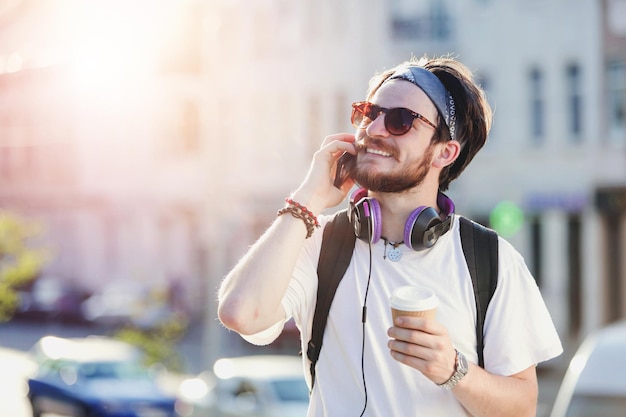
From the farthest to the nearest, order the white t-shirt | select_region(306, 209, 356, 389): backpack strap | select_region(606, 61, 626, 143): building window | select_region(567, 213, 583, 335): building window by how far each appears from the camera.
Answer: select_region(567, 213, 583, 335): building window, select_region(606, 61, 626, 143): building window, select_region(306, 209, 356, 389): backpack strap, the white t-shirt

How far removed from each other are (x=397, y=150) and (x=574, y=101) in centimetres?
2683

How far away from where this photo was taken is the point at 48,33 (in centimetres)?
3312

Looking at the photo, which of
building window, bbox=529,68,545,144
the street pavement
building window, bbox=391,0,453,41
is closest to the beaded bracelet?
the street pavement

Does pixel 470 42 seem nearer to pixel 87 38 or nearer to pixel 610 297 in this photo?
A: pixel 610 297

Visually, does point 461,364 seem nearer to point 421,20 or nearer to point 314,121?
point 421,20

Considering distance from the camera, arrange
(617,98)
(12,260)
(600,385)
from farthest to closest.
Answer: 1. (617,98)
2. (12,260)
3. (600,385)

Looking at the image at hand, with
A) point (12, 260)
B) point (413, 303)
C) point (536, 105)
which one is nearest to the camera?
point (413, 303)

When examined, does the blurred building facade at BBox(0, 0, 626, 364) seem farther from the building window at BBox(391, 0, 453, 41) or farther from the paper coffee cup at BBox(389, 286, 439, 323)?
the paper coffee cup at BBox(389, 286, 439, 323)

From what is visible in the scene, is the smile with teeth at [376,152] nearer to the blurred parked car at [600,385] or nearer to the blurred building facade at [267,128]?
the blurred parked car at [600,385]

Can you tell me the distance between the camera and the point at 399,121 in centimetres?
341

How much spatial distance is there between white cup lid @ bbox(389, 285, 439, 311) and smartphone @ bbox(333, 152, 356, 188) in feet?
1.96

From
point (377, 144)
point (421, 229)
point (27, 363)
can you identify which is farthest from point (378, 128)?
point (27, 363)

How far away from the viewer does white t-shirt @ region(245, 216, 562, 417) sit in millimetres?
3201

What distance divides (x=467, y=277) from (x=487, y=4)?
92.2 feet
